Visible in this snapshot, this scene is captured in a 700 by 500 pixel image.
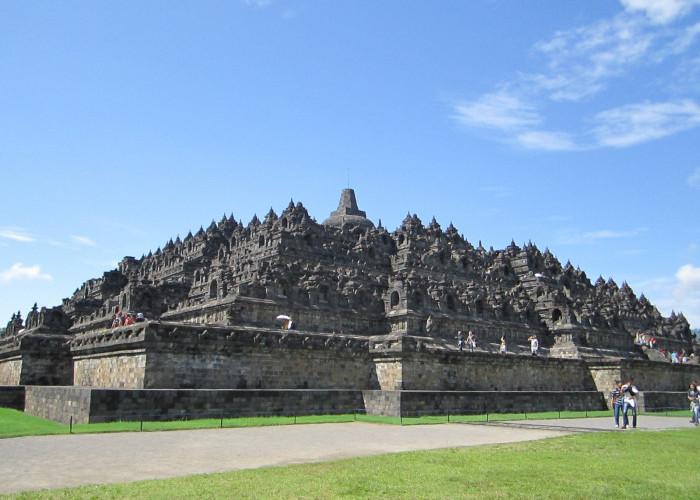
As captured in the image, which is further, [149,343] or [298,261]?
[298,261]

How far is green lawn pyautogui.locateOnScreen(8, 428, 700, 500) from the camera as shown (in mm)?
11023

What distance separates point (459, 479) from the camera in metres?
12.5

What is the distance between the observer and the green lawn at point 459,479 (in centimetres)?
1102

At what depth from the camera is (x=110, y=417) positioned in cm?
2209

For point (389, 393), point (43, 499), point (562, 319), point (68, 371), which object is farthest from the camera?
point (562, 319)

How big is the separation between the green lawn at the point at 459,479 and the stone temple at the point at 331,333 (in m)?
11.6

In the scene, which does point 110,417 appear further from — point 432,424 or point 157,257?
point 157,257

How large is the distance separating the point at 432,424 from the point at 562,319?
32.4 m

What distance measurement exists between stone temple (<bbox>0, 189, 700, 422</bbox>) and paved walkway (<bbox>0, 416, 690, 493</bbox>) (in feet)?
13.9

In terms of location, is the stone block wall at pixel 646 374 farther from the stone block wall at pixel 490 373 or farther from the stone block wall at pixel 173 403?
the stone block wall at pixel 173 403

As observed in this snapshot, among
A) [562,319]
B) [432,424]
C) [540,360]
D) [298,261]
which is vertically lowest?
[432,424]

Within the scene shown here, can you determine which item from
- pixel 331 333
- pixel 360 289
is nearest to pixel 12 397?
pixel 331 333

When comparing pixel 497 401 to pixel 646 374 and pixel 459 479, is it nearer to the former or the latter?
pixel 646 374

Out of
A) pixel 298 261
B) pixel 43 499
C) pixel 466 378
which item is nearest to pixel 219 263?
pixel 298 261
